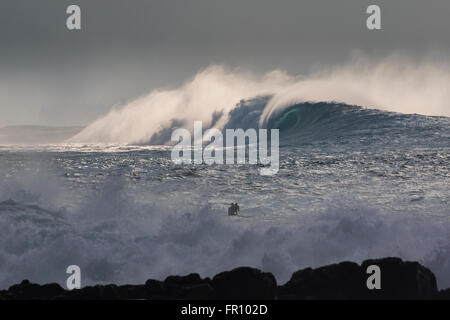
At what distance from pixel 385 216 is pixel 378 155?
24.7 ft

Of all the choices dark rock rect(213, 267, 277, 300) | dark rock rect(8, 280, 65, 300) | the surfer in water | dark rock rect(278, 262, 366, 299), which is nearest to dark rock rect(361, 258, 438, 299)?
dark rock rect(278, 262, 366, 299)

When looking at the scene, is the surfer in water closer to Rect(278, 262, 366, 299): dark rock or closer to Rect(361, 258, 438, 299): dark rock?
Rect(278, 262, 366, 299): dark rock

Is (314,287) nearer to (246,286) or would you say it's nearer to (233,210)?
(246,286)

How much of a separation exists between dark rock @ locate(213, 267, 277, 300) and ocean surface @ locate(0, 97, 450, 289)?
2933mm

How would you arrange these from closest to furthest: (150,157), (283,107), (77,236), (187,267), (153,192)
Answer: (187,267)
(77,236)
(153,192)
(150,157)
(283,107)

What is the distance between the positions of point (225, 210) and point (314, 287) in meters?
7.01

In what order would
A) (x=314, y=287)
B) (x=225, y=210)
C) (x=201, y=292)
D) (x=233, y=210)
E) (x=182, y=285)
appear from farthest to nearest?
(x=225, y=210) → (x=233, y=210) → (x=182, y=285) → (x=314, y=287) → (x=201, y=292)

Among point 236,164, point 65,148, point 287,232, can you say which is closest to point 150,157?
point 236,164

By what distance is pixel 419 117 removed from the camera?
2998 centimetres

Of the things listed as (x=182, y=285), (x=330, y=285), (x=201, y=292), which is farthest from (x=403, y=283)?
(x=182, y=285)

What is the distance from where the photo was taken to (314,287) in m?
11.7

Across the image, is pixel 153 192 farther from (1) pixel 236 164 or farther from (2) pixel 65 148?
(2) pixel 65 148

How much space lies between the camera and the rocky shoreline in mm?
11461

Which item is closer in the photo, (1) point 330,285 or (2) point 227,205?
(1) point 330,285
